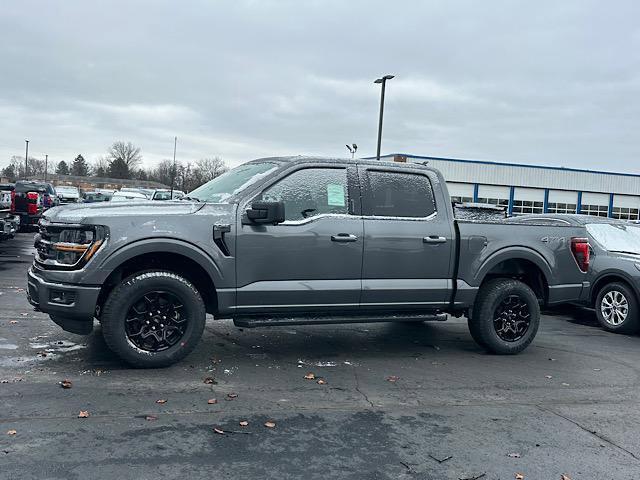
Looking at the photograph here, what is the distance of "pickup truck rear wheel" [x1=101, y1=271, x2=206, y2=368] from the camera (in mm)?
5383

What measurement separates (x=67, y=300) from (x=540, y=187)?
1866 inches

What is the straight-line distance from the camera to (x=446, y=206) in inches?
266

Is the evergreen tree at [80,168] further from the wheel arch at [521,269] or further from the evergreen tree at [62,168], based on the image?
the wheel arch at [521,269]

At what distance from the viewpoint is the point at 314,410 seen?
4.83m

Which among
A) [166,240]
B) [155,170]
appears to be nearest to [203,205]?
[166,240]

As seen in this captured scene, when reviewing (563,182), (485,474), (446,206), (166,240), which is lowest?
(485,474)

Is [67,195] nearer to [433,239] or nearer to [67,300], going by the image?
[67,300]

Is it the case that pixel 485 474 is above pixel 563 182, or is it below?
below

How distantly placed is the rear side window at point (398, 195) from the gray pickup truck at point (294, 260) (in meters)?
0.01

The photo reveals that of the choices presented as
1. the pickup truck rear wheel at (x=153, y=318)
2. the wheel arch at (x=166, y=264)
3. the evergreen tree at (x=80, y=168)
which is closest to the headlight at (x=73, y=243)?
the wheel arch at (x=166, y=264)

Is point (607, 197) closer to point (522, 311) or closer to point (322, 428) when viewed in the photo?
point (522, 311)

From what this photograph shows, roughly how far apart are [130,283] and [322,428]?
216cm

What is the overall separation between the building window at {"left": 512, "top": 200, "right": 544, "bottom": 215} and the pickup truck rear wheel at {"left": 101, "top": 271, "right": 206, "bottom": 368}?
4540cm

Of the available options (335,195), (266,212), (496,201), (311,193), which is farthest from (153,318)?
(496,201)
